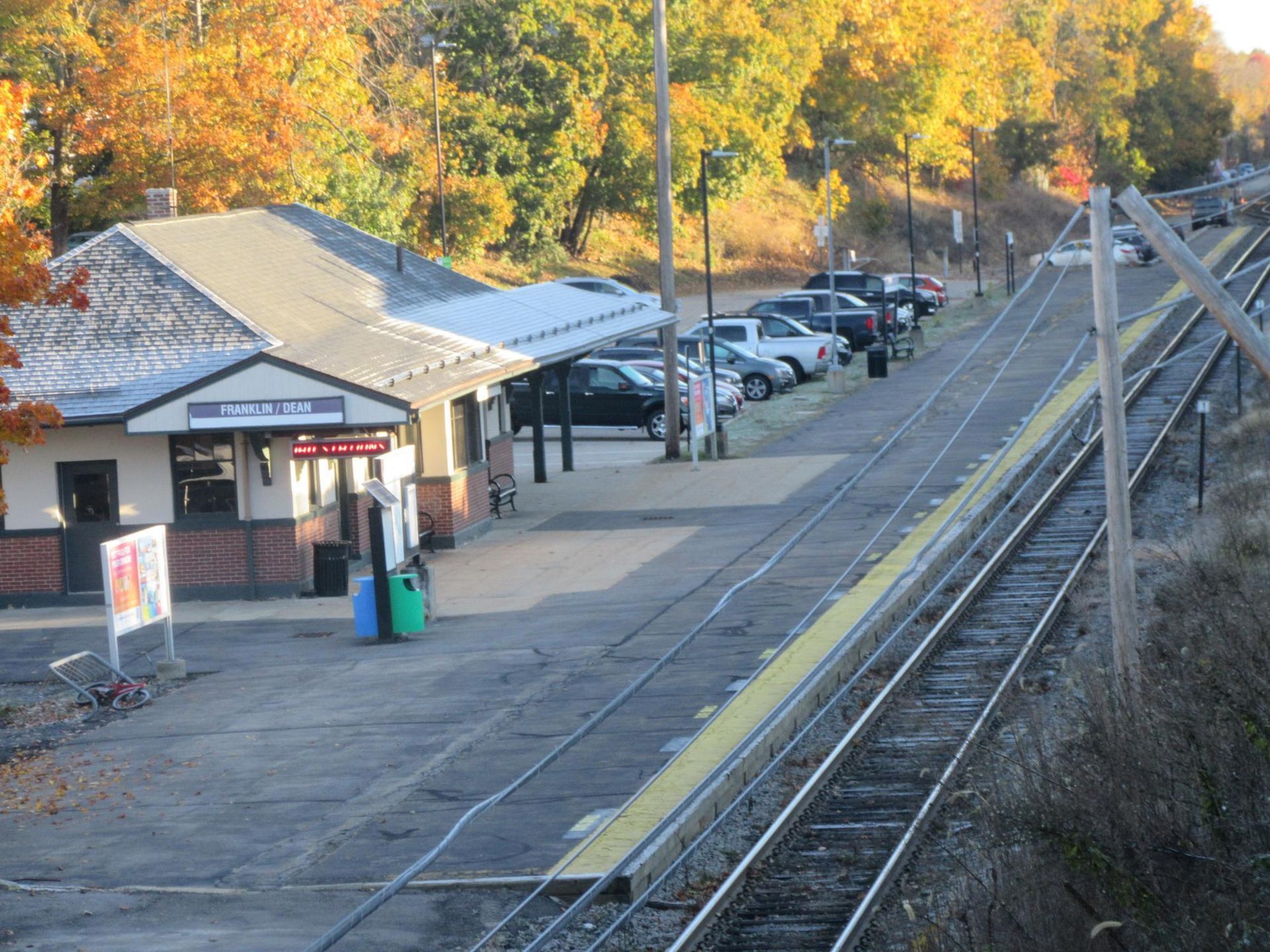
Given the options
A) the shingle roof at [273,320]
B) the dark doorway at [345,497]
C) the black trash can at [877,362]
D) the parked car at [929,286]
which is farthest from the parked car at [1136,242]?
the dark doorway at [345,497]

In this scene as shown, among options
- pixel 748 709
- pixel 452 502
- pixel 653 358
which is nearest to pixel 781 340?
pixel 653 358

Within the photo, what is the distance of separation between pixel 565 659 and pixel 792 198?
65.0 metres

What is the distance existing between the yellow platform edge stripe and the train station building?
236 inches

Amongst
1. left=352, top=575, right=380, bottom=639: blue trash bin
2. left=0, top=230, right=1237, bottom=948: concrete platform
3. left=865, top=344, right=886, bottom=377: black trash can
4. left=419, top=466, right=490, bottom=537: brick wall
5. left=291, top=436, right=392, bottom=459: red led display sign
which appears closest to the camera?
left=0, top=230, right=1237, bottom=948: concrete platform

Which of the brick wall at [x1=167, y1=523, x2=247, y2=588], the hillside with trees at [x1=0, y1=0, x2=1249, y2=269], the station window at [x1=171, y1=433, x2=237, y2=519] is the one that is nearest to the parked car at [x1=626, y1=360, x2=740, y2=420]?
the hillside with trees at [x1=0, y1=0, x2=1249, y2=269]

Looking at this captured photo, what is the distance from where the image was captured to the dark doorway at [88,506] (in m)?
21.8

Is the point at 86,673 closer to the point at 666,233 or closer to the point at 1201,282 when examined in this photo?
the point at 1201,282

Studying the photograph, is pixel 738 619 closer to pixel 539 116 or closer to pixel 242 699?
pixel 242 699

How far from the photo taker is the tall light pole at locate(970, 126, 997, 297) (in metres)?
58.8

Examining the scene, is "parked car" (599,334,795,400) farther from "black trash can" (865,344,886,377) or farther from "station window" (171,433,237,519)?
"station window" (171,433,237,519)

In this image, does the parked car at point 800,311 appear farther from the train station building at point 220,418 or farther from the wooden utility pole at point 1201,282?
the wooden utility pole at point 1201,282

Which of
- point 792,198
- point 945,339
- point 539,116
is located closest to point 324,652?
point 945,339

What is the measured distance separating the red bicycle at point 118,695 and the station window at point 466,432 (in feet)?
30.0

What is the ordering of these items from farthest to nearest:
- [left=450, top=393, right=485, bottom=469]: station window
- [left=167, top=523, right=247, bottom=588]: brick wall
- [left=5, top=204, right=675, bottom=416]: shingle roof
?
[left=450, top=393, right=485, bottom=469]: station window, [left=5, top=204, right=675, bottom=416]: shingle roof, [left=167, top=523, right=247, bottom=588]: brick wall
